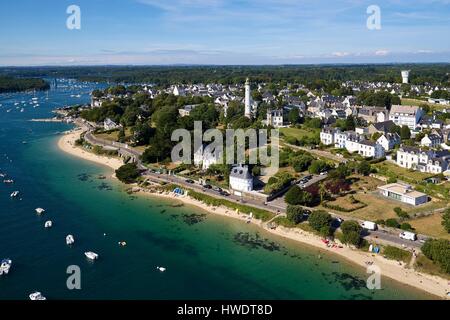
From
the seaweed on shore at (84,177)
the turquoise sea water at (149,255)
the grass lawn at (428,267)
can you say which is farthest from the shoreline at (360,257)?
the seaweed on shore at (84,177)

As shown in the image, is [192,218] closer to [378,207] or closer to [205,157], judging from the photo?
[205,157]

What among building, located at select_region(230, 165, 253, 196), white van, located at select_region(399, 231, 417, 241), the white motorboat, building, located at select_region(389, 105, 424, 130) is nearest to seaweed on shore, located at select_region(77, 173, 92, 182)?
building, located at select_region(230, 165, 253, 196)

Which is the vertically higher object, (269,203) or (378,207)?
(269,203)

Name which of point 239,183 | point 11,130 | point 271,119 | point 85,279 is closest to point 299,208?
point 239,183

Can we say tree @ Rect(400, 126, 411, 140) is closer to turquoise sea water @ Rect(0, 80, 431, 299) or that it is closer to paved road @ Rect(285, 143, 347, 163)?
paved road @ Rect(285, 143, 347, 163)

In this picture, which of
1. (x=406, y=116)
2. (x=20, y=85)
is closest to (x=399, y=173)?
(x=406, y=116)

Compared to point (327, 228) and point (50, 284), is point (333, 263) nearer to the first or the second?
point (327, 228)

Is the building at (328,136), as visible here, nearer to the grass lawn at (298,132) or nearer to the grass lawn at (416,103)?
the grass lawn at (298,132)
